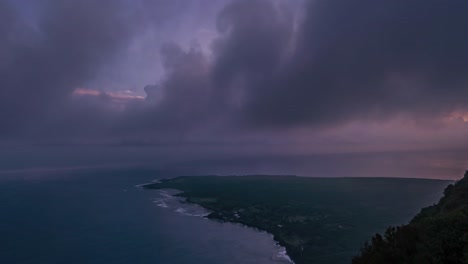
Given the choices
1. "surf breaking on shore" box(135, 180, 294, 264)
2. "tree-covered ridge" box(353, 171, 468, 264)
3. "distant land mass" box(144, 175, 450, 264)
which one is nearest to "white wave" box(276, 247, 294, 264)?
"distant land mass" box(144, 175, 450, 264)

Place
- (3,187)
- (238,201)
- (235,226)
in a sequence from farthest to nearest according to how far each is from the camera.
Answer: (3,187) → (238,201) → (235,226)

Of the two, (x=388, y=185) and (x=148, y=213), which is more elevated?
(x=388, y=185)

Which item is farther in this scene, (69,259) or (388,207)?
(388,207)

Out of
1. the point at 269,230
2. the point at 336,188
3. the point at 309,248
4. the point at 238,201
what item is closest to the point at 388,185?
the point at 336,188

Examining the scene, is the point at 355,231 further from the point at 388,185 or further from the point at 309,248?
the point at 388,185

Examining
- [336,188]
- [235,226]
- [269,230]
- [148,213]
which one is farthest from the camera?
[336,188]

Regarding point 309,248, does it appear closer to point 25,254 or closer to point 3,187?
point 25,254

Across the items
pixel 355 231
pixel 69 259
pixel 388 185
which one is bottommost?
pixel 69 259
